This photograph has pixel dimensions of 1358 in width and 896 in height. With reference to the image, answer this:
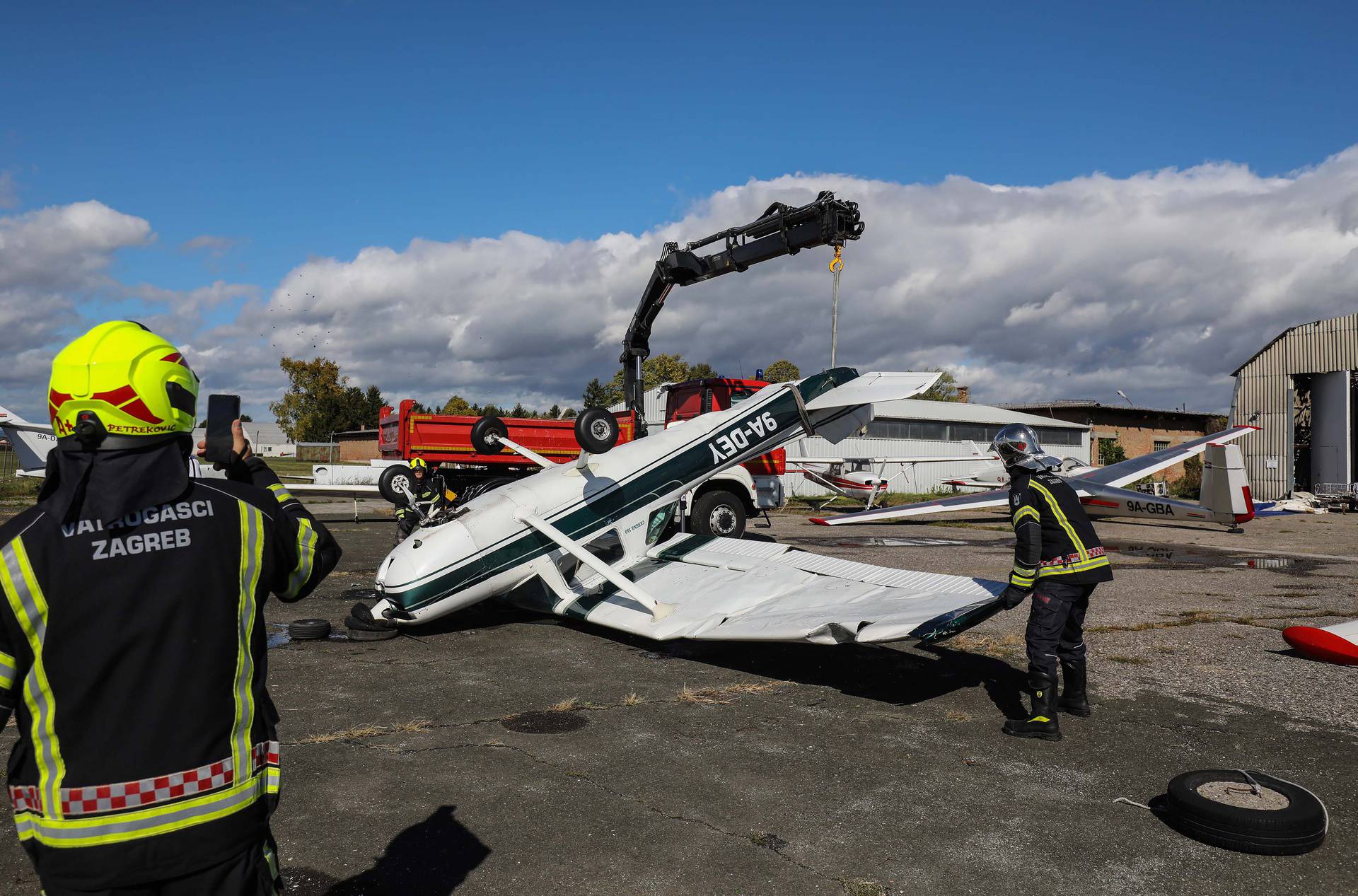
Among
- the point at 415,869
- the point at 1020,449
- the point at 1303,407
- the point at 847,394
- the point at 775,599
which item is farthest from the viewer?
the point at 1303,407

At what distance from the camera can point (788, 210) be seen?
15469mm

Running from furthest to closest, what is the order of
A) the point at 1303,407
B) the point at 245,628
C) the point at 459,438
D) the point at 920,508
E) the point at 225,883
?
the point at 1303,407 → the point at 920,508 → the point at 459,438 → the point at 245,628 → the point at 225,883

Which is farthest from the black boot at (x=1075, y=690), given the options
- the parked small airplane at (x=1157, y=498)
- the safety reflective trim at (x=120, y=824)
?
the parked small airplane at (x=1157, y=498)

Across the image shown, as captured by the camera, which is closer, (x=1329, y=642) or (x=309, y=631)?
(x=1329, y=642)

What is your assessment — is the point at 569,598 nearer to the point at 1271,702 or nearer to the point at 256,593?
the point at 1271,702

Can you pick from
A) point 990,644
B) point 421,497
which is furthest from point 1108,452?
point 990,644

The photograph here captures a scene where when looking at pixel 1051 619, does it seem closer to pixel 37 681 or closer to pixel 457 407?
pixel 37 681

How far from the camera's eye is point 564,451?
18.1 m

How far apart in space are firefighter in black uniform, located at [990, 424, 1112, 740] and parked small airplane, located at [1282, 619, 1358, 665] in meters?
Answer: 3.22

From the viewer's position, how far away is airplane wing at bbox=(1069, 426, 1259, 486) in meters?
20.7

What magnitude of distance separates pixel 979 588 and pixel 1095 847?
9.25 feet

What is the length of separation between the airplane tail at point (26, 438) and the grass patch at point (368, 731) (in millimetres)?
22989

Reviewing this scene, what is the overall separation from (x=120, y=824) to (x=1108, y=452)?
59041mm

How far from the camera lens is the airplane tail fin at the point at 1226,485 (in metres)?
18.5
